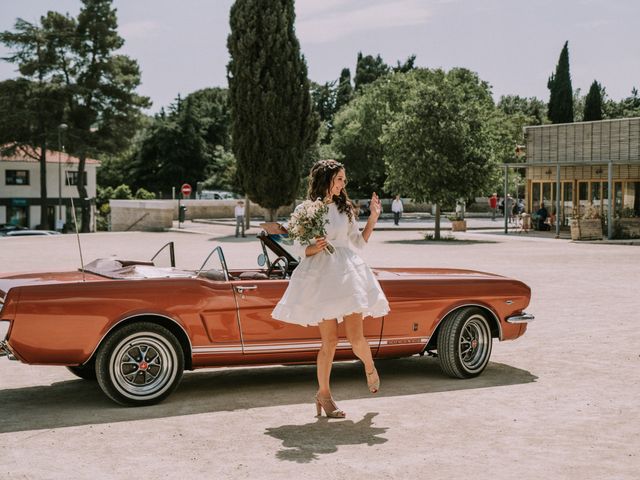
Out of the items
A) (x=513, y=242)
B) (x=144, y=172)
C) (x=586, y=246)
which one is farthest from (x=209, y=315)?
(x=144, y=172)

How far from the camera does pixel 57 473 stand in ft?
16.2

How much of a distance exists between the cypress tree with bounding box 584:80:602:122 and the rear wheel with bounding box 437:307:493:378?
6882 centimetres

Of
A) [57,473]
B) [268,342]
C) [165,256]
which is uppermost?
[165,256]

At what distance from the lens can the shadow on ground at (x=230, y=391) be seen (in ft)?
20.7

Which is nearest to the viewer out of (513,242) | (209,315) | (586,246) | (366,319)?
(209,315)

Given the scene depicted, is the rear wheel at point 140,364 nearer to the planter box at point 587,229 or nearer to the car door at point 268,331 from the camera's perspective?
the car door at point 268,331

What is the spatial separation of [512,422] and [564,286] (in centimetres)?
1035

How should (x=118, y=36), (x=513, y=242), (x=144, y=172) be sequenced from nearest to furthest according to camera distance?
(x=513, y=242) → (x=118, y=36) → (x=144, y=172)

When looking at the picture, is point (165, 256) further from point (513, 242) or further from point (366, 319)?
point (513, 242)

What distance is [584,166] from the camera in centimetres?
4144

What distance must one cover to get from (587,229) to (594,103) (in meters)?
41.8

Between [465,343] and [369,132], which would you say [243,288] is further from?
[369,132]

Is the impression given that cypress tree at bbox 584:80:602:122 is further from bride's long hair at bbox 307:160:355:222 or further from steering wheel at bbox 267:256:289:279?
bride's long hair at bbox 307:160:355:222

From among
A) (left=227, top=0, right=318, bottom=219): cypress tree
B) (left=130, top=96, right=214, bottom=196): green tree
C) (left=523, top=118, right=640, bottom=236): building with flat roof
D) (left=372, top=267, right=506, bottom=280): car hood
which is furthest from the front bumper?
(left=130, top=96, right=214, bottom=196): green tree
